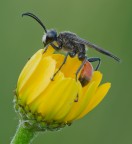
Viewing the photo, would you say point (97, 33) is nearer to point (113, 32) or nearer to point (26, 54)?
point (113, 32)

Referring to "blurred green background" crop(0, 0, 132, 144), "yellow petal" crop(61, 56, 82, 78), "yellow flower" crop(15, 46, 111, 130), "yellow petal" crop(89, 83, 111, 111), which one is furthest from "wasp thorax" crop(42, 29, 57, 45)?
"blurred green background" crop(0, 0, 132, 144)

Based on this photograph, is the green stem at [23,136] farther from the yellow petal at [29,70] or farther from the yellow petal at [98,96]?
the yellow petal at [98,96]

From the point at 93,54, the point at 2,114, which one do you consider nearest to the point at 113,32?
the point at 93,54

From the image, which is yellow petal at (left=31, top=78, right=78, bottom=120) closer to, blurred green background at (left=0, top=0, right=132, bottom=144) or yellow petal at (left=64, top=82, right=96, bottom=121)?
yellow petal at (left=64, top=82, right=96, bottom=121)

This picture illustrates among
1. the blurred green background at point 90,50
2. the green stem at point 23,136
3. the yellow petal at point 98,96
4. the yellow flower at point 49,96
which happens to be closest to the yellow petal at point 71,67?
the yellow flower at point 49,96

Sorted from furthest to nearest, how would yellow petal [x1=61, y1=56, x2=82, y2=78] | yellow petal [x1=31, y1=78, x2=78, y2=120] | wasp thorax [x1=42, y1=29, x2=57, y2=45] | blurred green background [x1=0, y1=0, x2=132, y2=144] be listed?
blurred green background [x1=0, y1=0, x2=132, y2=144] → wasp thorax [x1=42, y1=29, x2=57, y2=45] → yellow petal [x1=61, y1=56, x2=82, y2=78] → yellow petal [x1=31, y1=78, x2=78, y2=120]

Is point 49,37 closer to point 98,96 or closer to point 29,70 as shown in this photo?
point 29,70
